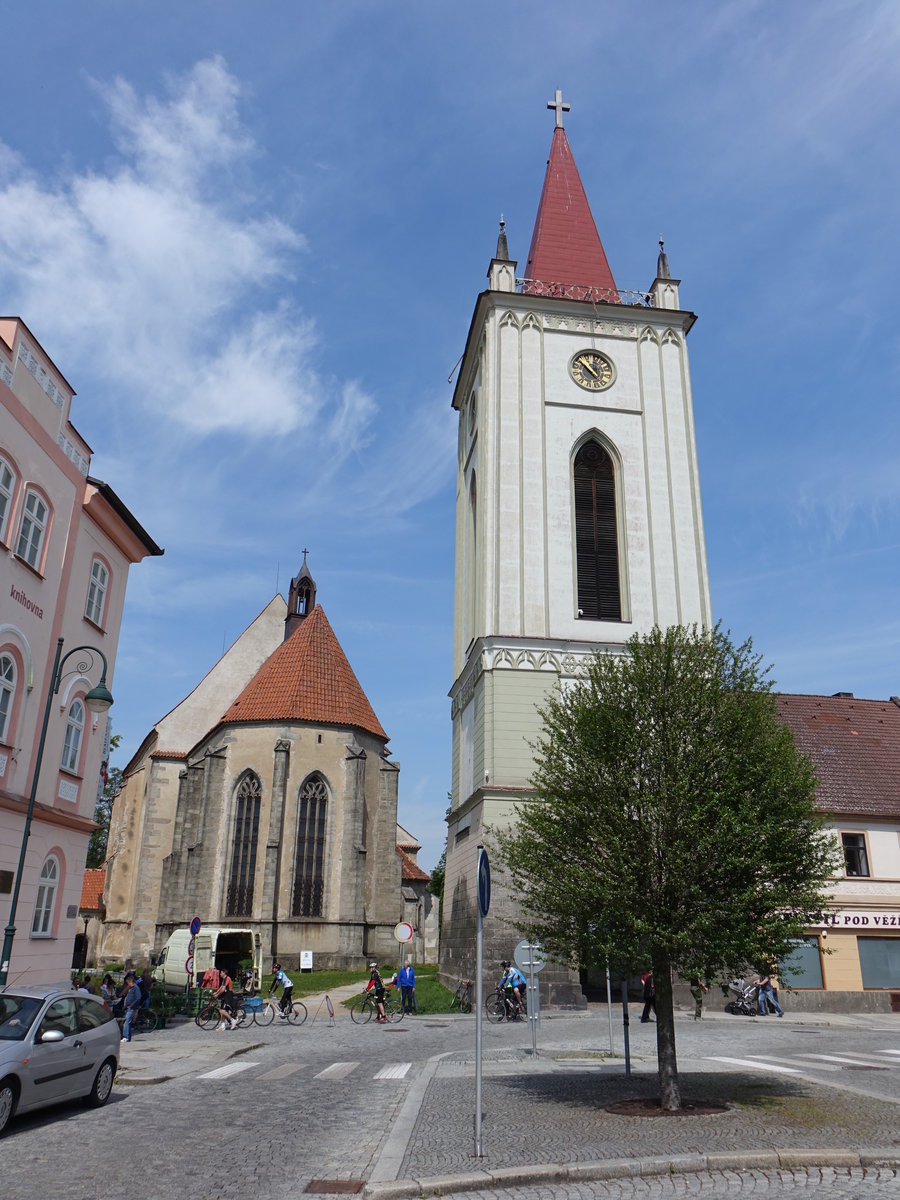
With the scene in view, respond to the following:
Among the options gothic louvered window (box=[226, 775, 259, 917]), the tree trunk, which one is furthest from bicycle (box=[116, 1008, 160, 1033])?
gothic louvered window (box=[226, 775, 259, 917])

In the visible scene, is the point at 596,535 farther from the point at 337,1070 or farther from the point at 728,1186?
the point at 728,1186

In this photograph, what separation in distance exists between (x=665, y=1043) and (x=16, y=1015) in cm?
699

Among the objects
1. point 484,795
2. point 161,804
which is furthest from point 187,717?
point 484,795

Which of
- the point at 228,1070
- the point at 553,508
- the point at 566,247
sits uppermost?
the point at 566,247

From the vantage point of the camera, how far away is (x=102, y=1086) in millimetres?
11188

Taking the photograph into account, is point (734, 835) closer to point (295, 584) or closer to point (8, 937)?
point (8, 937)

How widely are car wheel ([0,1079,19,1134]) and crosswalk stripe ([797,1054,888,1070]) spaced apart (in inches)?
464

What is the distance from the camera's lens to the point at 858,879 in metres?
28.8

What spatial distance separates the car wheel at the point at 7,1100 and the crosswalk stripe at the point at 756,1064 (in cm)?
975

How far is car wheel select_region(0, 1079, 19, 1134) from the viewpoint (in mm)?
9031

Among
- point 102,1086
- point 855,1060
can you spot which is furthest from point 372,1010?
point 102,1086

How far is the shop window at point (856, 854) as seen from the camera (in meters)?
29.2

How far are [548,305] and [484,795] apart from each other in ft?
56.2

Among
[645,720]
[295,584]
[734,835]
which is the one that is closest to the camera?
[734,835]
